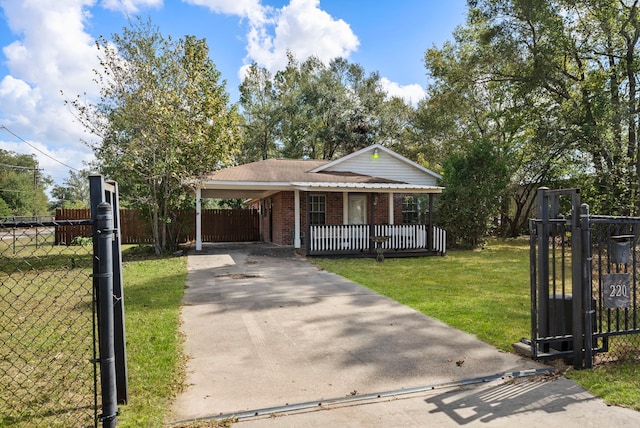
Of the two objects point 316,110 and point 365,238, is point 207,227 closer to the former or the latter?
point 365,238

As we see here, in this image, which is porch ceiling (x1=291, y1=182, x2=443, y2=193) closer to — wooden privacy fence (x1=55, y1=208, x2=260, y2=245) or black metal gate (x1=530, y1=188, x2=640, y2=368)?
wooden privacy fence (x1=55, y1=208, x2=260, y2=245)

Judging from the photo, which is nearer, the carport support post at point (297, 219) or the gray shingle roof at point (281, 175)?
the carport support post at point (297, 219)

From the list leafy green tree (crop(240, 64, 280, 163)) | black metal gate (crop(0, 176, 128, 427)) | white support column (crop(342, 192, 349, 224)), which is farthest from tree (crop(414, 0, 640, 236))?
leafy green tree (crop(240, 64, 280, 163))

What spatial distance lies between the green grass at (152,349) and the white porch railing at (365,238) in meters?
5.86

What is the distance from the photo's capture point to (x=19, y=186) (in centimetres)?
5022

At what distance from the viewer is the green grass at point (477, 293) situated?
3.92 m

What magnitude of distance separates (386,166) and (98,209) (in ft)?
56.9

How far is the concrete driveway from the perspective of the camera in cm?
322

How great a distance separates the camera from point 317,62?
37.7 metres

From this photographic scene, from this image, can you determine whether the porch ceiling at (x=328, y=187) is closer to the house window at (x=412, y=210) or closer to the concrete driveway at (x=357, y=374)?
the house window at (x=412, y=210)

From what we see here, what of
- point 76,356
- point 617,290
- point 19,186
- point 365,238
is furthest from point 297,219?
point 19,186

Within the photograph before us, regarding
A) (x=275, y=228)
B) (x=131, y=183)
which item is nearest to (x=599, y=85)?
(x=275, y=228)

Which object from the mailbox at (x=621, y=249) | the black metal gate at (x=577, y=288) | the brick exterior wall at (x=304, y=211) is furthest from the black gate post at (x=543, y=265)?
the brick exterior wall at (x=304, y=211)

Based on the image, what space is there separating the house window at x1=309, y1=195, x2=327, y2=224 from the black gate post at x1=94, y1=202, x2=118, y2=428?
50.0 ft
